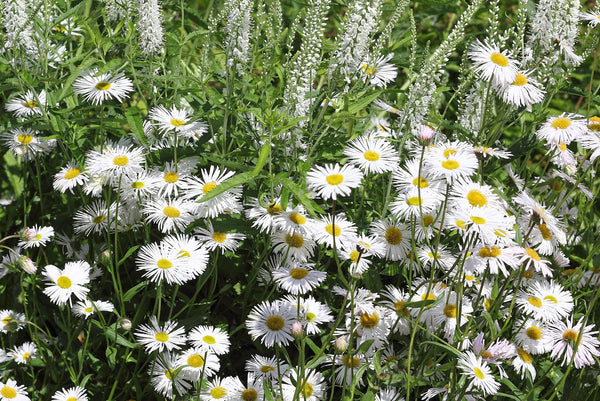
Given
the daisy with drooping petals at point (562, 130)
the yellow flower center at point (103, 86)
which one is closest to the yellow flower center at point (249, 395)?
the yellow flower center at point (103, 86)

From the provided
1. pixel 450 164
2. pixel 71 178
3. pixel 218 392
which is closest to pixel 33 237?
pixel 71 178

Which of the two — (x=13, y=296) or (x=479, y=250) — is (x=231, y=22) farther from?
(x=13, y=296)

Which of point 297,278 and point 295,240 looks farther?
point 295,240

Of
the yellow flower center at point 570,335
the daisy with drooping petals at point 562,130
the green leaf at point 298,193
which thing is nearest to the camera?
the green leaf at point 298,193

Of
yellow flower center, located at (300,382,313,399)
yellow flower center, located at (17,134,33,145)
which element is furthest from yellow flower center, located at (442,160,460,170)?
yellow flower center, located at (17,134,33,145)

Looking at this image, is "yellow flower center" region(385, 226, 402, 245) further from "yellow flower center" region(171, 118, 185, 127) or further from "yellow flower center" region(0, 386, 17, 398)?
"yellow flower center" region(0, 386, 17, 398)

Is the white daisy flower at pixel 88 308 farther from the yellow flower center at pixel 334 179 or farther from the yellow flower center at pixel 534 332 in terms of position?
the yellow flower center at pixel 534 332

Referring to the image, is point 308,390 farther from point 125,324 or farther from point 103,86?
point 103,86
